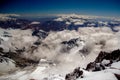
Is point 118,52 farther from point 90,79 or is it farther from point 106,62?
point 90,79

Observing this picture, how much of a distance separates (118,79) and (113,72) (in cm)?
600

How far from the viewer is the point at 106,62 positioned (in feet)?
343

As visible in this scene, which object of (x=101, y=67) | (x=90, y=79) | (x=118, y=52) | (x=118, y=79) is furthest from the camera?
(x=118, y=52)

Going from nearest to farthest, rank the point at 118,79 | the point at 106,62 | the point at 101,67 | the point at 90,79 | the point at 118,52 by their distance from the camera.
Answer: the point at 118,79 < the point at 90,79 < the point at 101,67 < the point at 106,62 < the point at 118,52

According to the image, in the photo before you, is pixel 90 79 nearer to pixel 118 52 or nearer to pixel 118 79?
pixel 118 79

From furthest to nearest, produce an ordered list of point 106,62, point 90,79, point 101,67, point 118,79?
1. point 106,62
2. point 101,67
3. point 90,79
4. point 118,79

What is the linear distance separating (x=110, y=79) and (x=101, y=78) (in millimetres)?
3550

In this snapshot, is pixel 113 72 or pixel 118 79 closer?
pixel 118 79

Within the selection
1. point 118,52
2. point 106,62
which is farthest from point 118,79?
point 118,52

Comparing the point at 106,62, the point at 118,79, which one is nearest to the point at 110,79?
the point at 118,79

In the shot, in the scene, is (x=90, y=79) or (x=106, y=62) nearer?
(x=90, y=79)

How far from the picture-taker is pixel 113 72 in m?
72.7

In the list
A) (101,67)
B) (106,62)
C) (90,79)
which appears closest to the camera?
(90,79)

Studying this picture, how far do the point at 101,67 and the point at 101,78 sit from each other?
23.9m
